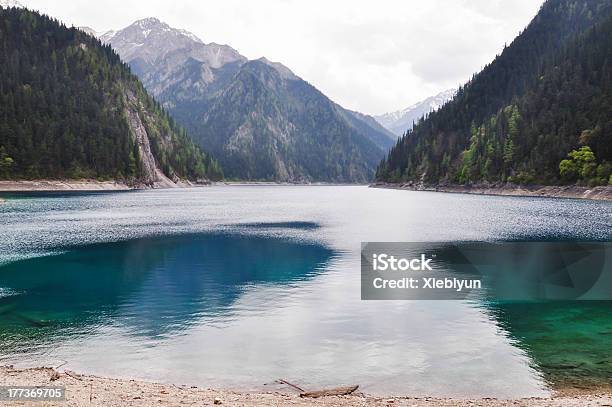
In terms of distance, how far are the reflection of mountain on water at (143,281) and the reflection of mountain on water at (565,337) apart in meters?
15.8

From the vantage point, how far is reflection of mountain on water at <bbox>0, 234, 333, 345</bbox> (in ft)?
85.3

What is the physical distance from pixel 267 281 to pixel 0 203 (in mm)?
103179

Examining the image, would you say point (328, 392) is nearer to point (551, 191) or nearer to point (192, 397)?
point (192, 397)

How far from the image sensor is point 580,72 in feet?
621

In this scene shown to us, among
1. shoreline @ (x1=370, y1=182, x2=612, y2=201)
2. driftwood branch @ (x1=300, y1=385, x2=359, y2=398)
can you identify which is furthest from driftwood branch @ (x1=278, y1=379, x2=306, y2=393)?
shoreline @ (x1=370, y1=182, x2=612, y2=201)

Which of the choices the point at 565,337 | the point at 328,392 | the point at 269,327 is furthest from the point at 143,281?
the point at 565,337

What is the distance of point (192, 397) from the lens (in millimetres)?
14914

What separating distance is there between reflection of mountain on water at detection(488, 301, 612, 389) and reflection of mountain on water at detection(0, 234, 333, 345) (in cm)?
1584

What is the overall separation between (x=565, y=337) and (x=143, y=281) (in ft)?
93.8

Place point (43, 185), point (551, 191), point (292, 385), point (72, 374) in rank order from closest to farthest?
point (292, 385) → point (72, 374) → point (551, 191) → point (43, 185)

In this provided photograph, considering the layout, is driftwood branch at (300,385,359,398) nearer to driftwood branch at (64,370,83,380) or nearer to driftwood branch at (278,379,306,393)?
driftwood branch at (278,379,306,393)

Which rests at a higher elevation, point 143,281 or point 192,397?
point 192,397

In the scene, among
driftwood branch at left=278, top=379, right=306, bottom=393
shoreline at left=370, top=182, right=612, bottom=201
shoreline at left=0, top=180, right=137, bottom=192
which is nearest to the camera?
driftwood branch at left=278, top=379, right=306, bottom=393

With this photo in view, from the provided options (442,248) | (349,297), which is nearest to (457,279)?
(349,297)
